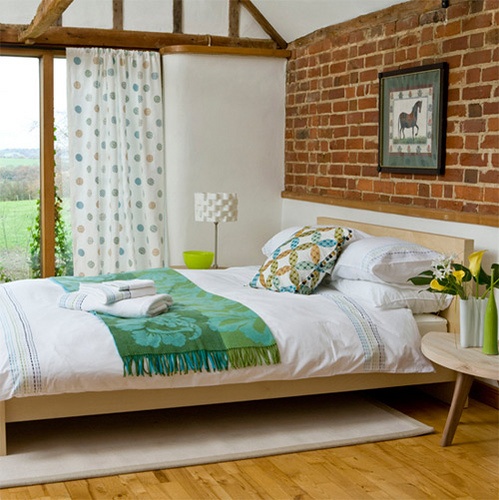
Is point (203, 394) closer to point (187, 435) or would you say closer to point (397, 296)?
point (187, 435)

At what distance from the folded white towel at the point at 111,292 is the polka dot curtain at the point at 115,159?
6.45ft

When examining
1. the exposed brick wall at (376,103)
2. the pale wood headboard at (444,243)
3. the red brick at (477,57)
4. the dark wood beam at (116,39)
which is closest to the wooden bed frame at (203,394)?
the pale wood headboard at (444,243)

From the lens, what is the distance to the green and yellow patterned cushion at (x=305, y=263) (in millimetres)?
4191

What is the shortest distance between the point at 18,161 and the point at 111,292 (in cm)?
248

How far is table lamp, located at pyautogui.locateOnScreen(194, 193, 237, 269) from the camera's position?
17.6ft

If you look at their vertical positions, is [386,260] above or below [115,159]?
below

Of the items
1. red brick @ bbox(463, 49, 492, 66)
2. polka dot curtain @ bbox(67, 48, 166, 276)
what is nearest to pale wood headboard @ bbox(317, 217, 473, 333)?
red brick @ bbox(463, 49, 492, 66)

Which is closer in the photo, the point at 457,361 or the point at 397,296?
the point at 457,361

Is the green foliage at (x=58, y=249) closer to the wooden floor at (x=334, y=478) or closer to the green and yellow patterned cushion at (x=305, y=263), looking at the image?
the green and yellow patterned cushion at (x=305, y=263)

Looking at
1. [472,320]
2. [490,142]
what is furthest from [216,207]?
[472,320]

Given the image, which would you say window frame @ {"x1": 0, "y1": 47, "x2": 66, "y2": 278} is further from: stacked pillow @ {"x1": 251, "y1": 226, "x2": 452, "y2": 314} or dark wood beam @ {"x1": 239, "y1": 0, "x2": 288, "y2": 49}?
stacked pillow @ {"x1": 251, "y1": 226, "x2": 452, "y2": 314}

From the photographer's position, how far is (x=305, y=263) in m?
4.21

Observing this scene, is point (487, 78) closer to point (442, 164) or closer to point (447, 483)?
point (442, 164)

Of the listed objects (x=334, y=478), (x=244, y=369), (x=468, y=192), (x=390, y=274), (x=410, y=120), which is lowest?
(x=334, y=478)
